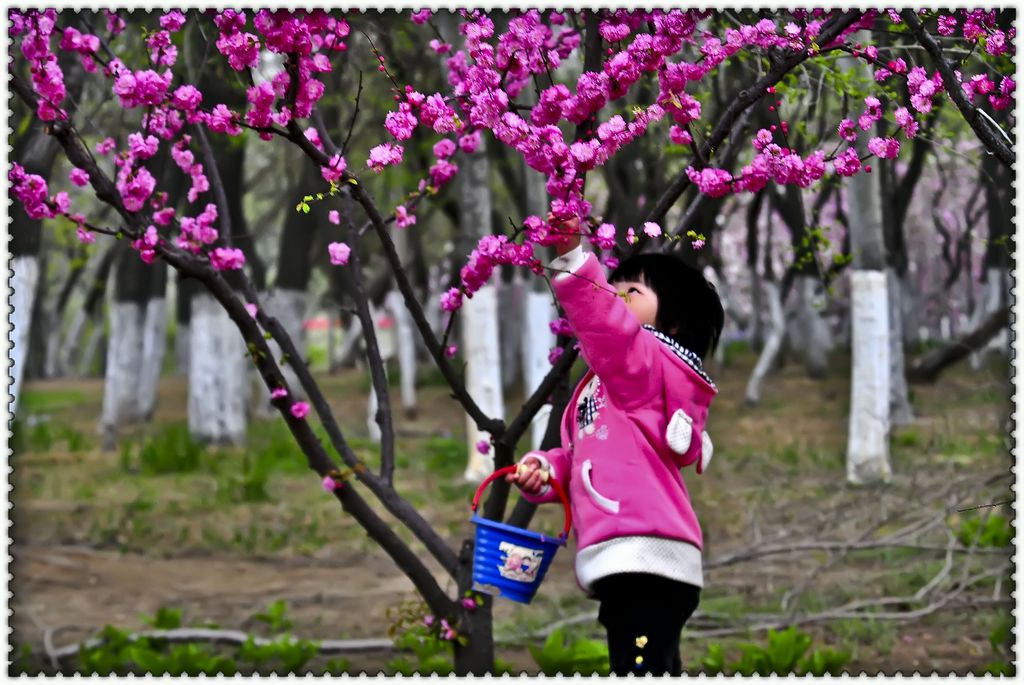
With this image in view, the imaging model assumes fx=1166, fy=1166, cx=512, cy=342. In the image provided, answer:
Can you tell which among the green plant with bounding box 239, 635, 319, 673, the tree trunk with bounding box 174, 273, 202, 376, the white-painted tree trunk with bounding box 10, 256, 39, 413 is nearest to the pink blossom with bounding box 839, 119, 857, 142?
the green plant with bounding box 239, 635, 319, 673

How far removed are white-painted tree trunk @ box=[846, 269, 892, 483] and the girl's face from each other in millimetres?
7196

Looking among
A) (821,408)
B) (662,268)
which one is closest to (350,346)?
(821,408)

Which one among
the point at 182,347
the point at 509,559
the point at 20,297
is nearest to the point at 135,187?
the point at 509,559

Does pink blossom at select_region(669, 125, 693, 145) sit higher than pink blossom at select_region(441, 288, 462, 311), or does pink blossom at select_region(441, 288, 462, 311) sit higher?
pink blossom at select_region(669, 125, 693, 145)

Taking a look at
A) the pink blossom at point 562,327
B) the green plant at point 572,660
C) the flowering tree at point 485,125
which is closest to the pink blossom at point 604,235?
the flowering tree at point 485,125

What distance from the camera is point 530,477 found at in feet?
10.5

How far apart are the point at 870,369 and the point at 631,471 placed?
7.57 metres

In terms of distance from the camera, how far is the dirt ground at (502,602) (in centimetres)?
610

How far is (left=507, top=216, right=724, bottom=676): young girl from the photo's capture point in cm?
296

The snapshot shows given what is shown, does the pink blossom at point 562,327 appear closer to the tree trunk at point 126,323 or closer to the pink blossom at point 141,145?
the pink blossom at point 141,145

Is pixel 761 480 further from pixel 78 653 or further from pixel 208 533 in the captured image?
pixel 78 653

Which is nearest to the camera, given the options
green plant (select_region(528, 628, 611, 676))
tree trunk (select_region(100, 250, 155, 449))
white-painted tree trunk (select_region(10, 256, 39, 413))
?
green plant (select_region(528, 628, 611, 676))

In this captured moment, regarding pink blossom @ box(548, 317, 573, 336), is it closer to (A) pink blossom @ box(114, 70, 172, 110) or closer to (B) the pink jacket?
(B) the pink jacket

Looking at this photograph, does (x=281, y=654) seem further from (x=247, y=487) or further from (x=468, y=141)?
(x=247, y=487)
